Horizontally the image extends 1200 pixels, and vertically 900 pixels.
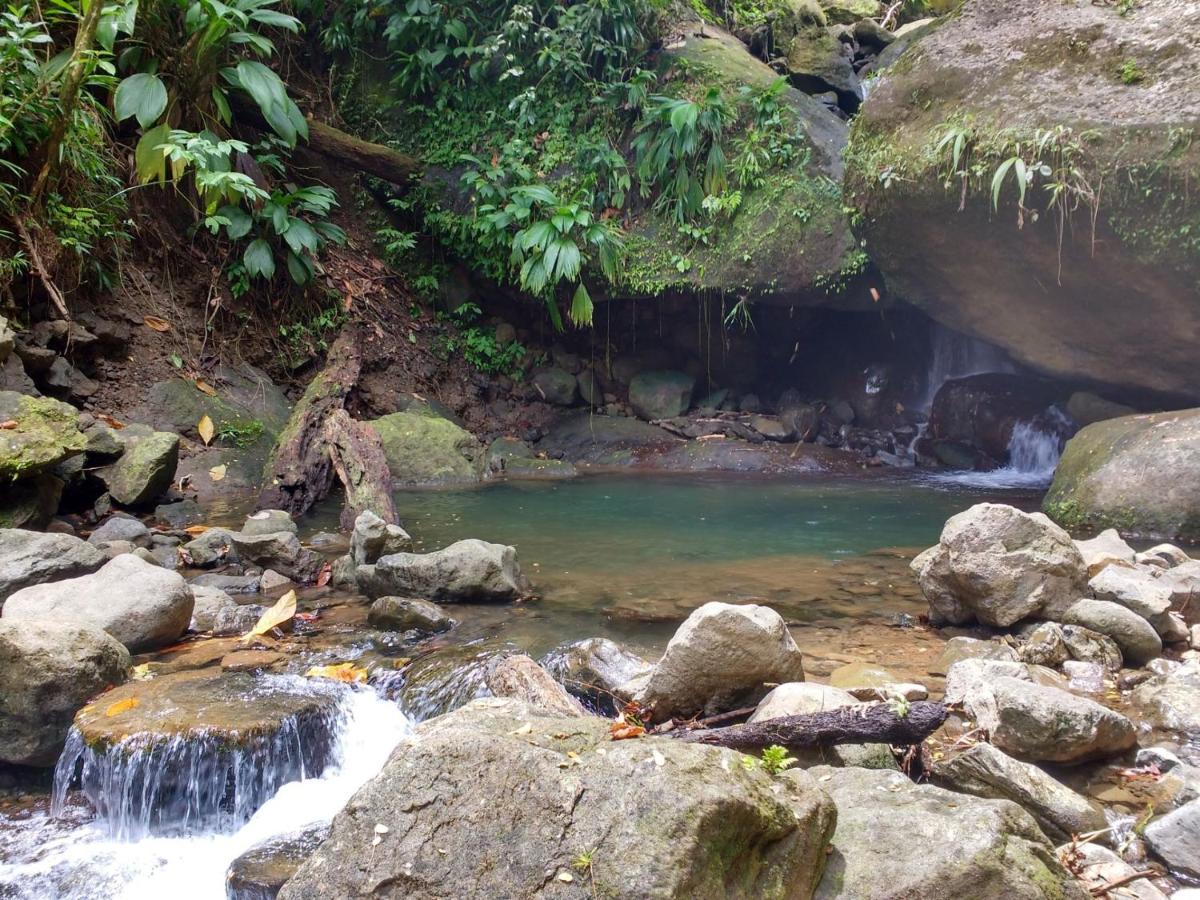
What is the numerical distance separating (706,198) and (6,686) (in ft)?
27.0

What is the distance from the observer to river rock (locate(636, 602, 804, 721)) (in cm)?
311

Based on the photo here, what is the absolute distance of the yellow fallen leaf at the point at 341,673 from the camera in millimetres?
3713

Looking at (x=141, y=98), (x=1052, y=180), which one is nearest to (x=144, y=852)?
(x=141, y=98)

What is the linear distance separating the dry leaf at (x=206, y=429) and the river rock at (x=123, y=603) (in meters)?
3.90

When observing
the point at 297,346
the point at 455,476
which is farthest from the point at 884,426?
the point at 297,346

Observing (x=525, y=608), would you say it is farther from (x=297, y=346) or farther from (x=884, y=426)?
(x=884, y=426)

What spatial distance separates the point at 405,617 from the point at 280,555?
1.39 m

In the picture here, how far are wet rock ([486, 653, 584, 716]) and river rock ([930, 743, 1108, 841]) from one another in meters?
1.34

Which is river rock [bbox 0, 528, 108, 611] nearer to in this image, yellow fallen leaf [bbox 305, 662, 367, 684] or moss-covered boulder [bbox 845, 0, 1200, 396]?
yellow fallen leaf [bbox 305, 662, 367, 684]

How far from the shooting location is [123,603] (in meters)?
3.90

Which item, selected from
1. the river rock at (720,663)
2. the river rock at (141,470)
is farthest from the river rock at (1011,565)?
the river rock at (141,470)

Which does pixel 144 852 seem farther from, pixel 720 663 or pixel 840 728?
pixel 840 728

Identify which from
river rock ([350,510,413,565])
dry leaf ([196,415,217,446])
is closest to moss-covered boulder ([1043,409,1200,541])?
river rock ([350,510,413,565])

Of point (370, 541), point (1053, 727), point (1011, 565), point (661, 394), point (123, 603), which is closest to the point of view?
point (1053, 727)
